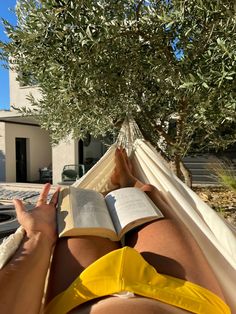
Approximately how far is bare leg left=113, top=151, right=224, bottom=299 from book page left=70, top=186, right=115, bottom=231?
0.56ft

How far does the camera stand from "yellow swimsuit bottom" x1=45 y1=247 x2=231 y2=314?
4.33ft

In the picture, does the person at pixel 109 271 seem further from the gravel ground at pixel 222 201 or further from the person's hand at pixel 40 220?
the gravel ground at pixel 222 201

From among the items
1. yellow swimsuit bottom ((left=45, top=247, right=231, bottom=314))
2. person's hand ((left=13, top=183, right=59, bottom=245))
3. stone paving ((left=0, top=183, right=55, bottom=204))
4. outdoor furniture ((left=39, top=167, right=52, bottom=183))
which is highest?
person's hand ((left=13, top=183, right=59, bottom=245))

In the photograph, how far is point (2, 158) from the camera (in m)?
12.4

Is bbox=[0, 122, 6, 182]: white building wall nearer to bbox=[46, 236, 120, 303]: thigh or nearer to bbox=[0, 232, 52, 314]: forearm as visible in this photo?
bbox=[46, 236, 120, 303]: thigh

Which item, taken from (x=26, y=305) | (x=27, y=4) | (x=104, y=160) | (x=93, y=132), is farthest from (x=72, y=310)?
(x=93, y=132)

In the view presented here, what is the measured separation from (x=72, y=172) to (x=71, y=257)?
8868mm

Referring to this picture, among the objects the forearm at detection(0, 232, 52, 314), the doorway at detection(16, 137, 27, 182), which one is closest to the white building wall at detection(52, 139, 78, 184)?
the doorway at detection(16, 137, 27, 182)

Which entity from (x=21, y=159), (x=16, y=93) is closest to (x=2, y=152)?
(x=21, y=159)

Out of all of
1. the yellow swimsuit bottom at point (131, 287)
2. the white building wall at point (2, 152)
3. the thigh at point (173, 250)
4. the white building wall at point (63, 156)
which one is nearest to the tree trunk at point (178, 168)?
the thigh at point (173, 250)

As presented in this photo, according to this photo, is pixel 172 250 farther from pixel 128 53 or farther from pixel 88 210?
pixel 128 53

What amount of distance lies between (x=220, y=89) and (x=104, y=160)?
1.03 m

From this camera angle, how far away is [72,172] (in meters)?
10.4

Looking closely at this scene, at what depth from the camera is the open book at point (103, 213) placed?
5.74ft
